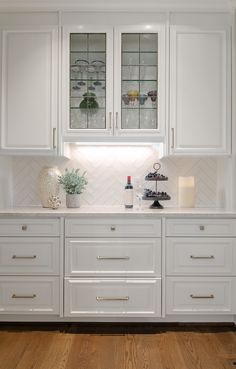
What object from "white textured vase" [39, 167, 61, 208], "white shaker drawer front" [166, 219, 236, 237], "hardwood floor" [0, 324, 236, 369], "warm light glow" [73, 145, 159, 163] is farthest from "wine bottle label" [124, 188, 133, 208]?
"hardwood floor" [0, 324, 236, 369]

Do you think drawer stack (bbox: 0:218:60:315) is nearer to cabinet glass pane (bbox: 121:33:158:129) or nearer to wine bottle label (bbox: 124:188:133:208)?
wine bottle label (bbox: 124:188:133:208)

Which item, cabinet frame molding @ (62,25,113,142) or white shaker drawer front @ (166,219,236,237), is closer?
white shaker drawer front @ (166,219,236,237)

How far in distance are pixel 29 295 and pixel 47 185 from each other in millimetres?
881

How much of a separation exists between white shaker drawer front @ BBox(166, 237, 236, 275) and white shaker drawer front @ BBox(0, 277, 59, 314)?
2.89 ft

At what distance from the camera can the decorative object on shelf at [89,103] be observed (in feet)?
9.74

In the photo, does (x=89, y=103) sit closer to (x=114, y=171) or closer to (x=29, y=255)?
(x=114, y=171)

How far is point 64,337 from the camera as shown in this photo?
105 inches

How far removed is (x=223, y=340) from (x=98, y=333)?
88cm

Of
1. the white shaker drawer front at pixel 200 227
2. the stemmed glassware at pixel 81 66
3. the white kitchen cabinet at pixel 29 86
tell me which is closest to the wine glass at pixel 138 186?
the white shaker drawer front at pixel 200 227

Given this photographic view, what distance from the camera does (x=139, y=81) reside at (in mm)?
2977

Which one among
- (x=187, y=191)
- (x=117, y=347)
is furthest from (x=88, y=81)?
(x=117, y=347)

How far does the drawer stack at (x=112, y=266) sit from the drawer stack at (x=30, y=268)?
0.10 meters

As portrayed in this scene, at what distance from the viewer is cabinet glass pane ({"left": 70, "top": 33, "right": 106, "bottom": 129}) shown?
296cm

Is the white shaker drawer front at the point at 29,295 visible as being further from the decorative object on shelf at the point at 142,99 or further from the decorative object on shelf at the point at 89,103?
the decorative object on shelf at the point at 142,99
